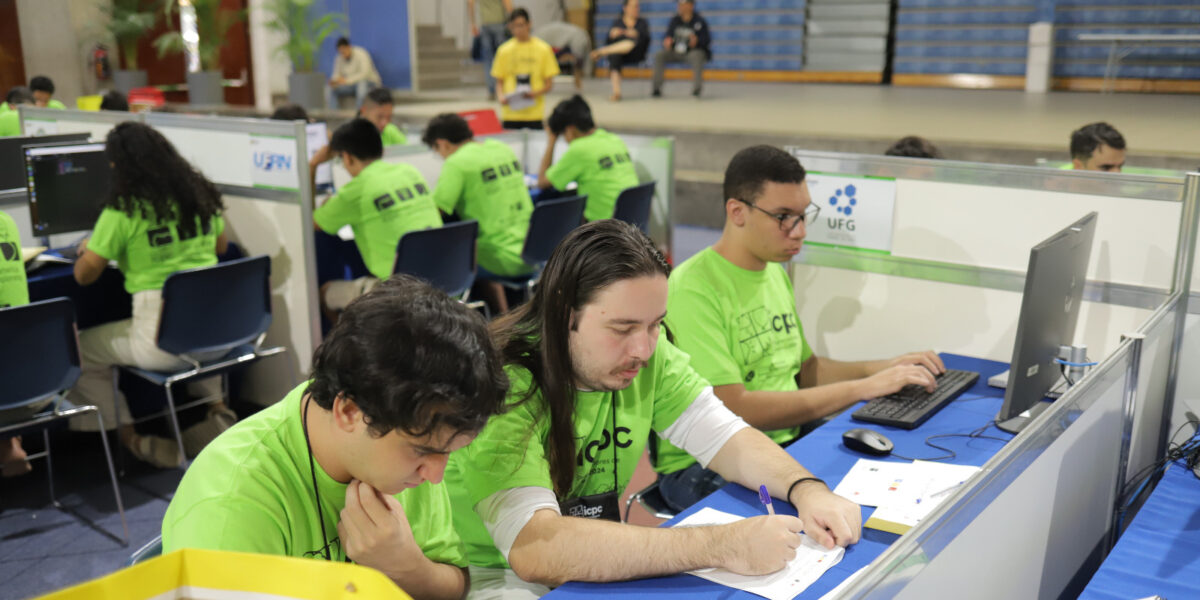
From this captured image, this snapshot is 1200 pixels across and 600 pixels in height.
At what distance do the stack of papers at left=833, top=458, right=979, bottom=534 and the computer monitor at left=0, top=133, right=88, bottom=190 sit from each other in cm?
365

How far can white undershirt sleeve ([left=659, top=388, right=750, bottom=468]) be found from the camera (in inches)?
72.5

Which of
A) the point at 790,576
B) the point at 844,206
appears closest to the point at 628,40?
the point at 844,206

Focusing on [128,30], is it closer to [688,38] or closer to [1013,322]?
[688,38]

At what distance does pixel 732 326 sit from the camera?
89.3 inches

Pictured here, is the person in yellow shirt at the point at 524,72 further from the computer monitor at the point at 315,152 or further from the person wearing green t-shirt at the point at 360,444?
the person wearing green t-shirt at the point at 360,444

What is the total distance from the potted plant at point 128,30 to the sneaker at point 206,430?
9455mm

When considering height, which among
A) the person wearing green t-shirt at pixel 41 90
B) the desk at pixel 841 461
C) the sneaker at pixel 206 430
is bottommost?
the sneaker at pixel 206 430

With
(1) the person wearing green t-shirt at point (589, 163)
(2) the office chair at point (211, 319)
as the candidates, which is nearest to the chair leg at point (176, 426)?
(2) the office chair at point (211, 319)

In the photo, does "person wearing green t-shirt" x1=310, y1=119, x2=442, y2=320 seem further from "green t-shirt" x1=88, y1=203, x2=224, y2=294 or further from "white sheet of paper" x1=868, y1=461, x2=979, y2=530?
"white sheet of paper" x1=868, y1=461, x2=979, y2=530

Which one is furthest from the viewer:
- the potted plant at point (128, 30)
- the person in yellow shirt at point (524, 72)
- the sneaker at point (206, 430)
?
the potted plant at point (128, 30)

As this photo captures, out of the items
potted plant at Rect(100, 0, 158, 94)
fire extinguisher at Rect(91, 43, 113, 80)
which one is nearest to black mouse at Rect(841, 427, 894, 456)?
potted plant at Rect(100, 0, 158, 94)

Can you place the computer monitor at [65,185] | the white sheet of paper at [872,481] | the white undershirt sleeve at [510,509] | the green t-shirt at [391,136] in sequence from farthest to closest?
the green t-shirt at [391,136]
the computer monitor at [65,185]
the white sheet of paper at [872,481]
the white undershirt sleeve at [510,509]

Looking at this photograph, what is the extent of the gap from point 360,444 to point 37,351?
6.83 ft

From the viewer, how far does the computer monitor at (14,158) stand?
4043 millimetres
